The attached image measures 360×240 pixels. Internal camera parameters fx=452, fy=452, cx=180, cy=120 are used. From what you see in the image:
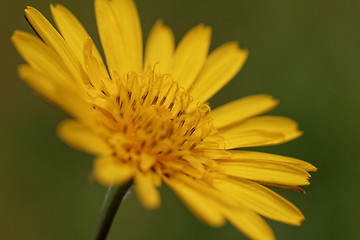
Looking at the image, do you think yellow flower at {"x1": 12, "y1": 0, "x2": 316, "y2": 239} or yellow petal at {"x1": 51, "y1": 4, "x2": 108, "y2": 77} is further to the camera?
yellow petal at {"x1": 51, "y1": 4, "x2": 108, "y2": 77}

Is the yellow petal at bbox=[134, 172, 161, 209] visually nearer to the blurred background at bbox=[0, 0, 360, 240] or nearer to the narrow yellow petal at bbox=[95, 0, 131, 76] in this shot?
the narrow yellow petal at bbox=[95, 0, 131, 76]

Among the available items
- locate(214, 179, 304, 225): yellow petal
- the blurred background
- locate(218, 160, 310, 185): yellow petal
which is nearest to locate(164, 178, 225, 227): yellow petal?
locate(214, 179, 304, 225): yellow petal

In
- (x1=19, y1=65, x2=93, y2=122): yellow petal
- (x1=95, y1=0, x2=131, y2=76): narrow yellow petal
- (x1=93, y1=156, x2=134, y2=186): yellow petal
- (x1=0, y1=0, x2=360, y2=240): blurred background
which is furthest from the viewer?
(x1=0, y1=0, x2=360, y2=240): blurred background

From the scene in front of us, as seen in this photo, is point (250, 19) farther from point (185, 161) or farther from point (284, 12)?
point (185, 161)

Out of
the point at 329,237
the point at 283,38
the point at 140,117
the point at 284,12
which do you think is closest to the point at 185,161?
the point at 140,117

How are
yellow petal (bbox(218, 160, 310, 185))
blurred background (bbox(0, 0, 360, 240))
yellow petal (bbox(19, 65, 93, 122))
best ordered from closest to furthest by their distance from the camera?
yellow petal (bbox(19, 65, 93, 122)), yellow petal (bbox(218, 160, 310, 185)), blurred background (bbox(0, 0, 360, 240))

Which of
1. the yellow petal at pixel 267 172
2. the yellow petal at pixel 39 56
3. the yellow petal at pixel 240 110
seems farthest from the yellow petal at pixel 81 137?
the yellow petal at pixel 240 110

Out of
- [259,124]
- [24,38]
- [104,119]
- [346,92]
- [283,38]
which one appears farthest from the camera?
[283,38]
